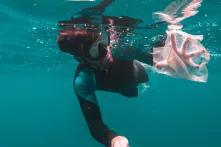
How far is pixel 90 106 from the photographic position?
5.79m

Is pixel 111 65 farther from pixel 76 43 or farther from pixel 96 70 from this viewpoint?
pixel 76 43

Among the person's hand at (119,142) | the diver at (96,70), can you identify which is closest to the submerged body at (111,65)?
the diver at (96,70)

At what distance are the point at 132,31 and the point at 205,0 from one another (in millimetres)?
3616

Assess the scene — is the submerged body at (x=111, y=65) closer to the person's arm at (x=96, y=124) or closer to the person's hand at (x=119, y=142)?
the person's arm at (x=96, y=124)

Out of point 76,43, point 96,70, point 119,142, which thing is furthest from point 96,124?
point 76,43

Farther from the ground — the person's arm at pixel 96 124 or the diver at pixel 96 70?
the diver at pixel 96 70

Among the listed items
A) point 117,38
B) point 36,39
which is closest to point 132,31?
point 117,38

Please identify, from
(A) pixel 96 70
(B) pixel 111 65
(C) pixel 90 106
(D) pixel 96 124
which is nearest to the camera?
(D) pixel 96 124

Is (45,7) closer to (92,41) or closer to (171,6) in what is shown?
(171,6)

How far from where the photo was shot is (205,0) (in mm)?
12320

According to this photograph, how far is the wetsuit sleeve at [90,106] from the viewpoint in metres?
5.29

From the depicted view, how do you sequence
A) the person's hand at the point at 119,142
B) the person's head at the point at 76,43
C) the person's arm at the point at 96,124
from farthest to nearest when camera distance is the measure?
the person's head at the point at 76,43
the person's arm at the point at 96,124
the person's hand at the point at 119,142

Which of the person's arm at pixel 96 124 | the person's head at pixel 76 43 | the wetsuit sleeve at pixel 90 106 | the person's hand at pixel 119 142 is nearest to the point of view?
the person's hand at pixel 119 142

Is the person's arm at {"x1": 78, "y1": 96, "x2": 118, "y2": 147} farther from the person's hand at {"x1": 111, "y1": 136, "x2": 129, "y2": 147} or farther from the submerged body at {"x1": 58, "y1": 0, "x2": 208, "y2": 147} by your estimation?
the person's hand at {"x1": 111, "y1": 136, "x2": 129, "y2": 147}
